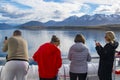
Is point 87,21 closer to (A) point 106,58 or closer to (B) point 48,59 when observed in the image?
(A) point 106,58

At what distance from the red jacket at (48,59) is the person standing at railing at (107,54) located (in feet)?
2.03

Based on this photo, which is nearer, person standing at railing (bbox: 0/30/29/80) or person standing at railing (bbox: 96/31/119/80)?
person standing at railing (bbox: 0/30/29/80)

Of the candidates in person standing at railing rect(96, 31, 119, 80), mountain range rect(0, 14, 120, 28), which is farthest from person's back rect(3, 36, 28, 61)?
mountain range rect(0, 14, 120, 28)

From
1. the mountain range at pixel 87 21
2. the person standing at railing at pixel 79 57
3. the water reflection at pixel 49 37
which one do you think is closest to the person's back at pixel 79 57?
the person standing at railing at pixel 79 57

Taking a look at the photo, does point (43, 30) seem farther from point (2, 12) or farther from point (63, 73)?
point (63, 73)

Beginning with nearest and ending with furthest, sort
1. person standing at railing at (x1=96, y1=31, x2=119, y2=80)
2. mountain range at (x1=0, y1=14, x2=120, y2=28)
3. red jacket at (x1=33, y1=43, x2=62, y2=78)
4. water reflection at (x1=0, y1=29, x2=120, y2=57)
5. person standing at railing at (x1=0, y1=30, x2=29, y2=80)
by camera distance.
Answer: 1. red jacket at (x1=33, y1=43, x2=62, y2=78)
2. person standing at railing at (x1=0, y1=30, x2=29, y2=80)
3. person standing at railing at (x1=96, y1=31, x2=119, y2=80)
4. water reflection at (x1=0, y1=29, x2=120, y2=57)
5. mountain range at (x1=0, y1=14, x2=120, y2=28)

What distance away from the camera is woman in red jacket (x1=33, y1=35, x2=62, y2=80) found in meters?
4.12

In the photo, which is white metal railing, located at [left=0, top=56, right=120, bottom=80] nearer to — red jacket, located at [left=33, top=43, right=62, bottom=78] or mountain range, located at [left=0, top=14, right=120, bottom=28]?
red jacket, located at [left=33, top=43, right=62, bottom=78]

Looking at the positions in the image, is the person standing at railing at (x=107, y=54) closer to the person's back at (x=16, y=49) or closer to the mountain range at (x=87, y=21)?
the person's back at (x=16, y=49)

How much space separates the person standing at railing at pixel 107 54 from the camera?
4438 mm

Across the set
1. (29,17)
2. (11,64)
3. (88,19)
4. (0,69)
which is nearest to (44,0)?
(29,17)

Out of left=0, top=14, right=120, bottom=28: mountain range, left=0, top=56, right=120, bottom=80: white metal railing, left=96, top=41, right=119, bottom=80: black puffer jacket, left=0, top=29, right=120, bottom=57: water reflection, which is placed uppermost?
left=0, top=14, right=120, bottom=28: mountain range

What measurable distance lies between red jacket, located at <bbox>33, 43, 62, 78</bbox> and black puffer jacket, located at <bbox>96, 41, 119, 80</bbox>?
62cm

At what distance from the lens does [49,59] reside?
4.15 m
